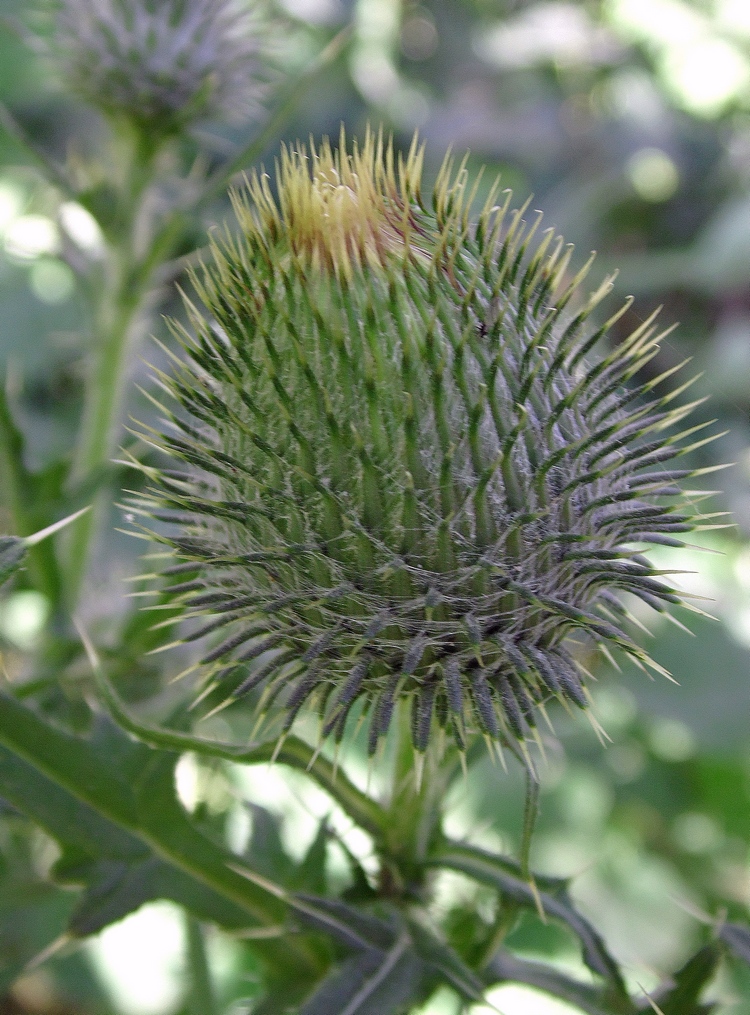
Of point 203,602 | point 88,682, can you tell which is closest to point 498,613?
point 203,602

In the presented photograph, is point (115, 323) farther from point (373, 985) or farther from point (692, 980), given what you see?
point (692, 980)

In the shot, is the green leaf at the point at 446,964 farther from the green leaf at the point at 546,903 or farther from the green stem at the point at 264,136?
the green stem at the point at 264,136

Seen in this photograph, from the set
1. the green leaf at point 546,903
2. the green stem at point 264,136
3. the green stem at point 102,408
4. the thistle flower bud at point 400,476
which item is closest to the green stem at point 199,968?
the green leaf at point 546,903

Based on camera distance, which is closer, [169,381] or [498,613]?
[498,613]

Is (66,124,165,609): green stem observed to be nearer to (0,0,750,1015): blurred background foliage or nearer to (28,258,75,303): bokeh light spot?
(0,0,750,1015): blurred background foliage

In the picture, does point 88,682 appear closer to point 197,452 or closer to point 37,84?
point 197,452
